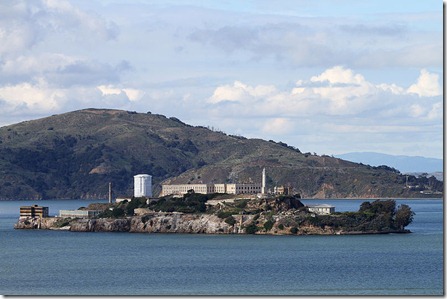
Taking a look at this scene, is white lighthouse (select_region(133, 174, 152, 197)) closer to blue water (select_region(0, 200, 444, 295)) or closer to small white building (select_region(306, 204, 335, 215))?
blue water (select_region(0, 200, 444, 295))

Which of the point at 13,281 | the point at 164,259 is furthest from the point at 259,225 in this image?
A: the point at 13,281

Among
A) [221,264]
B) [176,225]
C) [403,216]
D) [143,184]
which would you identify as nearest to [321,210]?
[403,216]

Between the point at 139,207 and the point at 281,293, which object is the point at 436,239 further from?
the point at 281,293

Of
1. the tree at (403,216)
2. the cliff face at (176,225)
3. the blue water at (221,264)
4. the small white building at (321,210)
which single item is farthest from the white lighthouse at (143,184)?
the tree at (403,216)

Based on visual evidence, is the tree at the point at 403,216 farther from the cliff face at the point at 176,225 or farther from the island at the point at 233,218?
the cliff face at the point at 176,225

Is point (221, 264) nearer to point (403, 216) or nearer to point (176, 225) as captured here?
point (403, 216)

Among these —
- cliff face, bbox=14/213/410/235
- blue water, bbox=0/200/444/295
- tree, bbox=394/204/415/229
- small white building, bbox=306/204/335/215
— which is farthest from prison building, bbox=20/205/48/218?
tree, bbox=394/204/415/229
